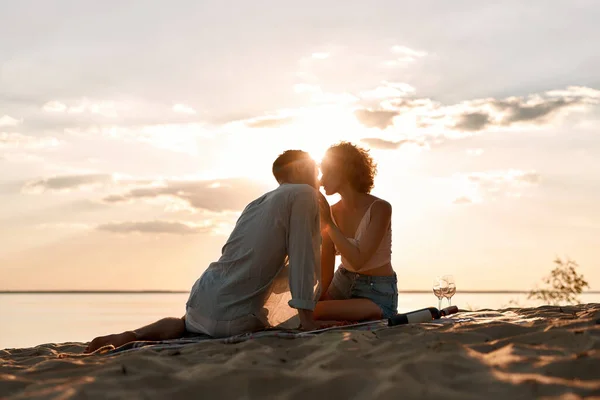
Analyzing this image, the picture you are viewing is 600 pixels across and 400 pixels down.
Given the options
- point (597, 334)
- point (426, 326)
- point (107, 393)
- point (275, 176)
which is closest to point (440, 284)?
point (426, 326)

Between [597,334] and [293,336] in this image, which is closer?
[597,334]

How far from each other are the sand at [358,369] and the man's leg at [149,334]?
52 cm

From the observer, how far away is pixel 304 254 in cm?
481

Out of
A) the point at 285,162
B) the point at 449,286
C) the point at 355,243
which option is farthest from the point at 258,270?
the point at 449,286

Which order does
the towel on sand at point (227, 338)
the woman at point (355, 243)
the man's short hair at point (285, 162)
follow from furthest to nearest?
the woman at point (355, 243) → the man's short hair at point (285, 162) → the towel on sand at point (227, 338)

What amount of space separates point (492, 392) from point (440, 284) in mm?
3360

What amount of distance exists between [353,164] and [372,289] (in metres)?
1.25

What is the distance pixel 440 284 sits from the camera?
616 cm

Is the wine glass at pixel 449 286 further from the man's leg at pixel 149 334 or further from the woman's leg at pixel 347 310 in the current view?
the man's leg at pixel 149 334

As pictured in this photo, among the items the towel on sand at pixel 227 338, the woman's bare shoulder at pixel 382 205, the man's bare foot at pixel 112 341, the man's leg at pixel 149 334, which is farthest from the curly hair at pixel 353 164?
the man's bare foot at pixel 112 341

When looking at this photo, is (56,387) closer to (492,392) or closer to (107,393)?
(107,393)

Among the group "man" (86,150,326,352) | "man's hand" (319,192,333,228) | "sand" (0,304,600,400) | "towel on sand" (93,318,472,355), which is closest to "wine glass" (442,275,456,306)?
"towel on sand" (93,318,472,355)

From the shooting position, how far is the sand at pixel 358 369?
2.94 metres

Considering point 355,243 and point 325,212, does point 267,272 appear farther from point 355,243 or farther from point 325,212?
point 355,243
